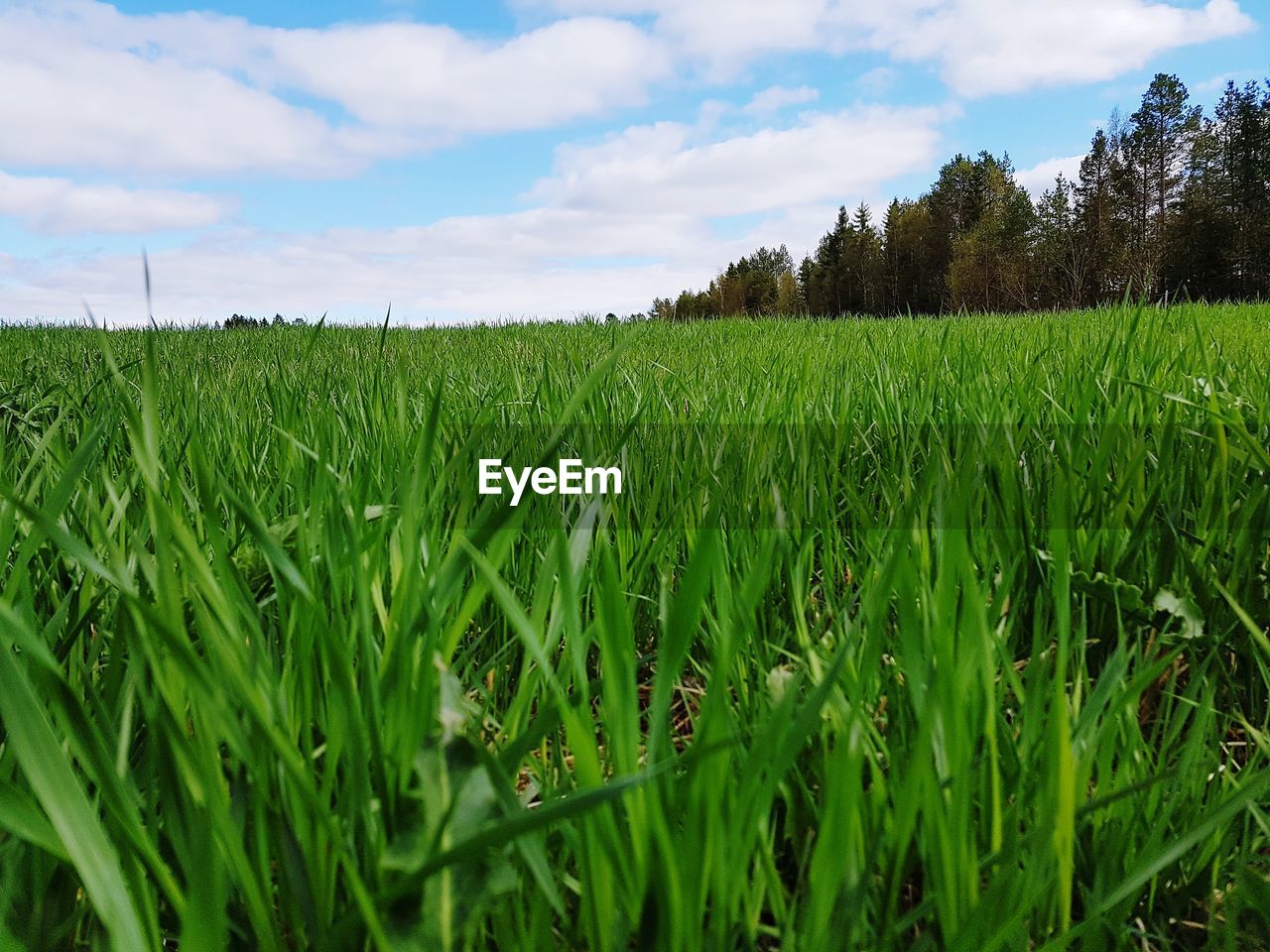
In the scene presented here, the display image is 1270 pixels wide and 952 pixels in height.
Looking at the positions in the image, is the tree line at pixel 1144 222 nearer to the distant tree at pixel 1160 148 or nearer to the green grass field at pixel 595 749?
the distant tree at pixel 1160 148

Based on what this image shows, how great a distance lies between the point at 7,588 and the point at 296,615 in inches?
15.0

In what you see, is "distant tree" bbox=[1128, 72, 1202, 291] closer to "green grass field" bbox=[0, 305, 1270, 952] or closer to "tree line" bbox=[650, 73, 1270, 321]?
"tree line" bbox=[650, 73, 1270, 321]

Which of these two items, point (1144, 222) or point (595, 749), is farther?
point (1144, 222)

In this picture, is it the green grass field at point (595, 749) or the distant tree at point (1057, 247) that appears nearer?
the green grass field at point (595, 749)

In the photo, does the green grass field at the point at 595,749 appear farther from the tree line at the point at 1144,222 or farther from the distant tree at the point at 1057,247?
the distant tree at the point at 1057,247

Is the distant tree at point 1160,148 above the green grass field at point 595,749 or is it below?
above

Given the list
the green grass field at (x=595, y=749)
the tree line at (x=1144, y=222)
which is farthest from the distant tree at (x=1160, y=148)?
the green grass field at (x=595, y=749)

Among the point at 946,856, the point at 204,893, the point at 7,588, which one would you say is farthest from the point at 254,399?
the point at 946,856

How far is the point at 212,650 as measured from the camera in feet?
2.21

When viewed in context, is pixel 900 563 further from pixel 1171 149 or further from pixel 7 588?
pixel 1171 149

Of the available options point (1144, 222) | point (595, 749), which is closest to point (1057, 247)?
point (1144, 222)

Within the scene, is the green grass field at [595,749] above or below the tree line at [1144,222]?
below

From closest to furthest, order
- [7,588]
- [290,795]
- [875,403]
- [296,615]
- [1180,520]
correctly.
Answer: [290,795], [296,615], [7,588], [1180,520], [875,403]

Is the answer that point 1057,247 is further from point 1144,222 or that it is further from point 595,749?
point 595,749
